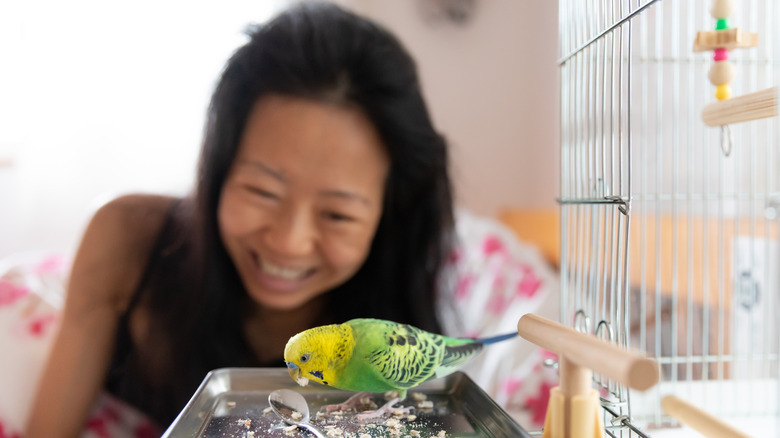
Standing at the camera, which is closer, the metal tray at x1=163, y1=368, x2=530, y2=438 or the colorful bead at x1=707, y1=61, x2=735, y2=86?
the metal tray at x1=163, y1=368, x2=530, y2=438

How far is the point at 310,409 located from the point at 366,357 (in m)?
0.07

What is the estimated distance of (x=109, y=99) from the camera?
2156 millimetres

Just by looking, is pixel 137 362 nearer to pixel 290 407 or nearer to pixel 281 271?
pixel 281 271

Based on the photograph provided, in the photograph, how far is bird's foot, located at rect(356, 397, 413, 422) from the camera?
468 mm

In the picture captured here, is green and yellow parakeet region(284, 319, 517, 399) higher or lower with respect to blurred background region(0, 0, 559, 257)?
lower

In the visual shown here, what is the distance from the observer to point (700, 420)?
1.15 feet

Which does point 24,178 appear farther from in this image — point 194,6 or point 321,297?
point 321,297

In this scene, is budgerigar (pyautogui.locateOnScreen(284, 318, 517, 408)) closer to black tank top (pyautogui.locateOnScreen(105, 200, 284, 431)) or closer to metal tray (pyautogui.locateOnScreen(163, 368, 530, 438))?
metal tray (pyautogui.locateOnScreen(163, 368, 530, 438))

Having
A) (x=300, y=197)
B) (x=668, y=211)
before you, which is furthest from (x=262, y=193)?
(x=668, y=211)

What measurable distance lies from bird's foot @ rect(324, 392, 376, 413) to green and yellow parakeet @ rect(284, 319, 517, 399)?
24 millimetres

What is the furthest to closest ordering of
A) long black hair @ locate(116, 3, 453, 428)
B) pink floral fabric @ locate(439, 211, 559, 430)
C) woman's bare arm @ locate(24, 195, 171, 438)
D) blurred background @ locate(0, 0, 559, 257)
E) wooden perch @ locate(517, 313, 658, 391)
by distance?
blurred background @ locate(0, 0, 559, 257) < pink floral fabric @ locate(439, 211, 559, 430) < woman's bare arm @ locate(24, 195, 171, 438) < long black hair @ locate(116, 3, 453, 428) < wooden perch @ locate(517, 313, 658, 391)

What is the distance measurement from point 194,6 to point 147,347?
1506mm

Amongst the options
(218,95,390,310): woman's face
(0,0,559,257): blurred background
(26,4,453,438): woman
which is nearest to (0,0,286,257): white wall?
(0,0,559,257): blurred background

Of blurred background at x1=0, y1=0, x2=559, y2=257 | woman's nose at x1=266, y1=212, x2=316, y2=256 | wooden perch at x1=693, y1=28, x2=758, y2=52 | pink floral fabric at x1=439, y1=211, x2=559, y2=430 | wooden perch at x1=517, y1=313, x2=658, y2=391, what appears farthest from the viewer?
blurred background at x1=0, y1=0, x2=559, y2=257
